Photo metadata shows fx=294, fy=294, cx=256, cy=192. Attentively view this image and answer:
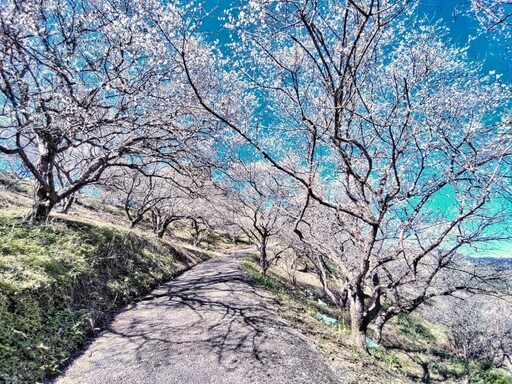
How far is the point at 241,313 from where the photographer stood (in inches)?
247

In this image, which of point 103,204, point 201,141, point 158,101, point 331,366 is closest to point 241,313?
point 331,366

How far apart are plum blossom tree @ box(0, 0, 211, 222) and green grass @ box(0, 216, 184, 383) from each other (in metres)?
1.40

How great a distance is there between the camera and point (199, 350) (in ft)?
14.6

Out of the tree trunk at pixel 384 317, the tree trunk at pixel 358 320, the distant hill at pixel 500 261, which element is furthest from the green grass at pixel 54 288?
the distant hill at pixel 500 261

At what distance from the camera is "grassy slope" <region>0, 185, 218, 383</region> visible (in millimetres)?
3652

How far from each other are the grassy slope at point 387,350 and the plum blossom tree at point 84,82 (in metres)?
4.71

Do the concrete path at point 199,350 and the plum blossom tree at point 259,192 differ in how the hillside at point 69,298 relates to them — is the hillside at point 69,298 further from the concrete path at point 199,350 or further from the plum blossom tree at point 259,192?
the plum blossom tree at point 259,192

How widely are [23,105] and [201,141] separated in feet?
12.0

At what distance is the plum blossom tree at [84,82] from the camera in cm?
507

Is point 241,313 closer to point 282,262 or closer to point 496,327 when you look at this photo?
point 496,327

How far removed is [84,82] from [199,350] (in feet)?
20.0

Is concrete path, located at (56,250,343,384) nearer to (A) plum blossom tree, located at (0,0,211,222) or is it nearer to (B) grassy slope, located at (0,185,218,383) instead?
(B) grassy slope, located at (0,185,218,383)

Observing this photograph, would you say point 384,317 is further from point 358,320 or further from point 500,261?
point 500,261

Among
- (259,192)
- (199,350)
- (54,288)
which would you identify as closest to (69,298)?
(54,288)
